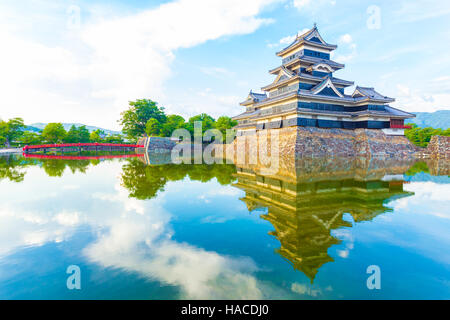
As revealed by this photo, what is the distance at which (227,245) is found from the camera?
434cm

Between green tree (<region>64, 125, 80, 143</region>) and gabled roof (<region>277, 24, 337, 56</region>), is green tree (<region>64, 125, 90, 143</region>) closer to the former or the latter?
green tree (<region>64, 125, 80, 143</region>)

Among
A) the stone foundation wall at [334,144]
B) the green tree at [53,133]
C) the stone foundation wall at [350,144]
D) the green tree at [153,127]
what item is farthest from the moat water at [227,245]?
the green tree at [53,133]

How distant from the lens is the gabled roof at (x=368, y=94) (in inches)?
1040

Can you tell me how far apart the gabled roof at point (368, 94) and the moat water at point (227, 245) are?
22.7 m

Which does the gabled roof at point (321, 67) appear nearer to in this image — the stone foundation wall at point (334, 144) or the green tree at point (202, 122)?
the stone foundation wall at point (334, 144)

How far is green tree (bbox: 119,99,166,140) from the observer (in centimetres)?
4891

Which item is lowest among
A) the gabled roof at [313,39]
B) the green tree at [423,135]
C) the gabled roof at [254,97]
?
the green tree at [423,135]

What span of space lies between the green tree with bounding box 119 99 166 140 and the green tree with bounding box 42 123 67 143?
1460 centimetres

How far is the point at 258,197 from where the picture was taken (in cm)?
788

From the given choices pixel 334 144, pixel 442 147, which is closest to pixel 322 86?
pixel 334 144

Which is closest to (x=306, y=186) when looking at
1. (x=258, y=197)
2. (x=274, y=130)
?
(x=258, y=197)
